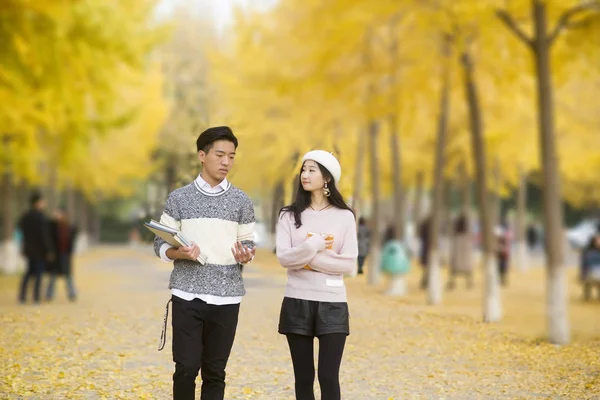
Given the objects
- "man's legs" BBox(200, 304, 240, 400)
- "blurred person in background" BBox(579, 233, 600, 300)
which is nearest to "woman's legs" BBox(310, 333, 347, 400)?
"man's legs" BBox(200, 304, 240, 400)

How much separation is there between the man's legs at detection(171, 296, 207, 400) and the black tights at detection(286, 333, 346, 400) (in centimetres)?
57

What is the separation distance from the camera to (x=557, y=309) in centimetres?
1207

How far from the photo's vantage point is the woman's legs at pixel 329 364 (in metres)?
5.58

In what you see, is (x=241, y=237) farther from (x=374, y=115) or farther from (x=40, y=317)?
(x=374, y=115)

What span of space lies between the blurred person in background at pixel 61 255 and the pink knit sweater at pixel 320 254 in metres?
12.5

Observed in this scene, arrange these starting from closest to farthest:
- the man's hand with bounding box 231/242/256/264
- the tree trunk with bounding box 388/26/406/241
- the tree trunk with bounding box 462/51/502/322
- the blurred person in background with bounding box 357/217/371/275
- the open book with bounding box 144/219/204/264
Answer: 1. the open book with bounding box 144/219/204/264
2. the man's hand with bounding box 231/242/256/264
3. the blurred person in background with bounding box 357/217/371/275
4. the tree trunk with bounding box 462/51/502/322
5. the tree trunk with bounding box 388/26/406/241

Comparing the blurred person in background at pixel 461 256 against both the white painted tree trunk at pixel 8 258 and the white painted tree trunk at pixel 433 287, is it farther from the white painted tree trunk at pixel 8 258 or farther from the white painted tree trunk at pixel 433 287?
the white painted tree trunk at pixel 8 258

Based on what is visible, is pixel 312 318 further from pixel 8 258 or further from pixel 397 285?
pixel 8 258

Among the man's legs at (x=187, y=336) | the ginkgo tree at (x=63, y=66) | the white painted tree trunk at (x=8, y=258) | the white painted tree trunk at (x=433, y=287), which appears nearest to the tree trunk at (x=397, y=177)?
the white painted tree trunk at (x=433, y=287)

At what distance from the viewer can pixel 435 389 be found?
7832 millimetres

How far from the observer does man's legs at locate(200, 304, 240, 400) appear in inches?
218

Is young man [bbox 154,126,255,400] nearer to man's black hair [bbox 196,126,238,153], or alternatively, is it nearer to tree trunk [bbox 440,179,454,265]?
man's black hair [bbox 196,126,238,153]

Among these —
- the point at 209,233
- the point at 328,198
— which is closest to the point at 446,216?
the point at 328,198

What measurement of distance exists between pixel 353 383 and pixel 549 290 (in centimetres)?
495
